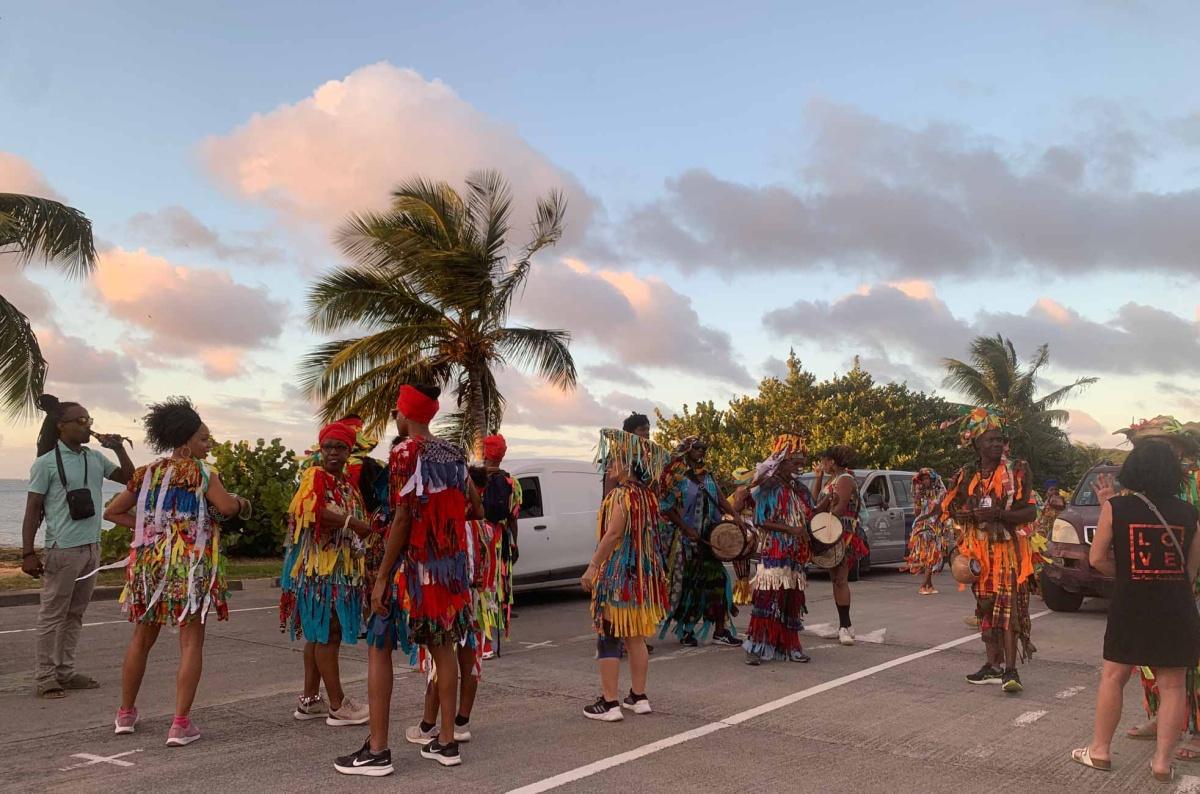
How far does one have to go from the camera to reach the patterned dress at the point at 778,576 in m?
8.42

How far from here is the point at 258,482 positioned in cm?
1714

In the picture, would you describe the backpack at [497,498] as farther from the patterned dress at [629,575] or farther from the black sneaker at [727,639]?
the black sneaker at [727,639]

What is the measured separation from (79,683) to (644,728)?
406cm

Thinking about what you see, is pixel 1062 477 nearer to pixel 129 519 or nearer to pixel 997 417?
pixel 997 417

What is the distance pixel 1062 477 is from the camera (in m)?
42.7

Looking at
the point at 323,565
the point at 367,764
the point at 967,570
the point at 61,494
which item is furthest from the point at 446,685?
the point at 967,570

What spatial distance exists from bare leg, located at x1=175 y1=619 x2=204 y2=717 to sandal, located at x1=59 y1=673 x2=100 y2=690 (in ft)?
6.84

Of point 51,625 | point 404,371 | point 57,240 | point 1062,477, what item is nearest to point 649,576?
point 51,625

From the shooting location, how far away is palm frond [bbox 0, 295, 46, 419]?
586 inches

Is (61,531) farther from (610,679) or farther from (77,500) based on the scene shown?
(610,679)

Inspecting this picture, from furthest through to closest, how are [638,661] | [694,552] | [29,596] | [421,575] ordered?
[29,596] < [694,552] < [638,661] < [421,575]

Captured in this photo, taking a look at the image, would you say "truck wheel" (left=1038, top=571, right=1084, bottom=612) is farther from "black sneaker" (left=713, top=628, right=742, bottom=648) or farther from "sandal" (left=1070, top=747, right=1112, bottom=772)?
"sandal" (left=1070, top=747, right=1112, bottom=772)

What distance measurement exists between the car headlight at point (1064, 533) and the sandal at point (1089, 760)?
21.7ft

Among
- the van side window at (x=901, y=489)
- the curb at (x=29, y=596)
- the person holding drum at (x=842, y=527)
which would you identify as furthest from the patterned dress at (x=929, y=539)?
the curb at (x=29, y=596)
